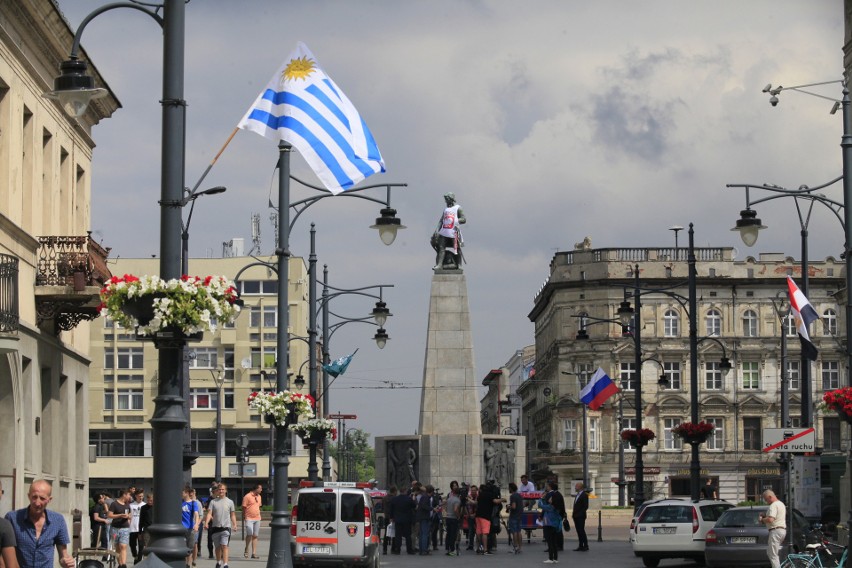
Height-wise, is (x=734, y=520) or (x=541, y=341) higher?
(x=541, y=341)

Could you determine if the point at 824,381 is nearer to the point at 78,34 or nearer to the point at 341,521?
the point at 341,521

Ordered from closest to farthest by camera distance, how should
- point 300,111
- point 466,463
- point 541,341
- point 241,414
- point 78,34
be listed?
1. point 78,34
2. point 300,111
3. point 466,463
4. point 241,414
5. point 541,341

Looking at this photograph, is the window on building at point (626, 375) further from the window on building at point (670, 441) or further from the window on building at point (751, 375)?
the window on building at point (751, 375)

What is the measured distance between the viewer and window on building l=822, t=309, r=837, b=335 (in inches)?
4186

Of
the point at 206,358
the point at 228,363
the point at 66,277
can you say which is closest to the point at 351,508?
the point at 66,277

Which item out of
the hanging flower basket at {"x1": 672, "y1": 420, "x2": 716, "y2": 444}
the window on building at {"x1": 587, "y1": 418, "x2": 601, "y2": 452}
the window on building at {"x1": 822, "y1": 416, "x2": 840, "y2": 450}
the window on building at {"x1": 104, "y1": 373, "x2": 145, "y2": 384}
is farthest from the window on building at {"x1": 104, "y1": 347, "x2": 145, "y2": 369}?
the hanging flower basket at {"x1": 672, "y1": 420, "x2": 716, "y2": 444}

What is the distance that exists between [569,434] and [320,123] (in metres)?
90.1

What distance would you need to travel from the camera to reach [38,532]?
11.9 metres

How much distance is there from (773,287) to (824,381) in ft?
25.1

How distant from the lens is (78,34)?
13133mm

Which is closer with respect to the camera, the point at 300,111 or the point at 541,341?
the point at 300,111

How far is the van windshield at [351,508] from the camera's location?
28.2 m

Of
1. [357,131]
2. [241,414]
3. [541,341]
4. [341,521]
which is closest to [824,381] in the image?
[541,341]

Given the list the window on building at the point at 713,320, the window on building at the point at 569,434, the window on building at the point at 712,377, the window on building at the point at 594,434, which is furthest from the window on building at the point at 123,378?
the window on building at the point at 713,320
